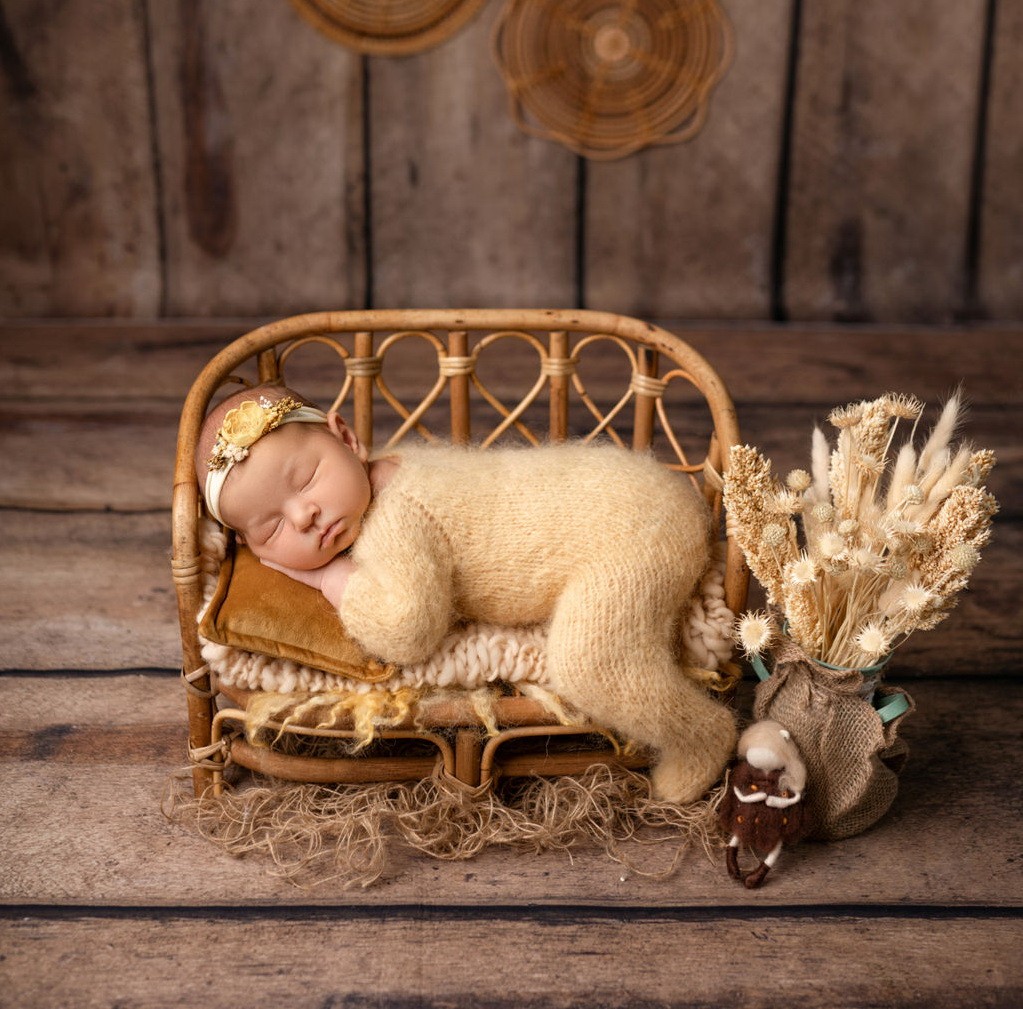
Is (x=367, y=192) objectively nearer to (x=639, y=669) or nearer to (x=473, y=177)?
(x=473, y=177)

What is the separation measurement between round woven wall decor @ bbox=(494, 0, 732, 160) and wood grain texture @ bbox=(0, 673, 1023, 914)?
183 centimetres

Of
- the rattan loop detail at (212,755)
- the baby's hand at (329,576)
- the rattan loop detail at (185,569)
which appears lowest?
the rattan loop detail at (212,755)

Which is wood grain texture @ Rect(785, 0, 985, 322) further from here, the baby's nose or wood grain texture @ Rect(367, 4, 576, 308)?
the baby's nose

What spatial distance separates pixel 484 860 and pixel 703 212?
2.03 meters

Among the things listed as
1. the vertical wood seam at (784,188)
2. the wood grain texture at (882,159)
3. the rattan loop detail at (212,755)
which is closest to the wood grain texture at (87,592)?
the rattan loop detail at (212,755)

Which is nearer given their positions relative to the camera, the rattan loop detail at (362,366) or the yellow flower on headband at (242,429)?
the yellow flower on headband at (242,429)

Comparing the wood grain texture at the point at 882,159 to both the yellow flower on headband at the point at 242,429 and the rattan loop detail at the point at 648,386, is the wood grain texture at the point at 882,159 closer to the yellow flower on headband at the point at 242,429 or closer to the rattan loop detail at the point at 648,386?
the rattan loop detail at the point at 648,386

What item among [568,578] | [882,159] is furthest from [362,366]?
[882,159]

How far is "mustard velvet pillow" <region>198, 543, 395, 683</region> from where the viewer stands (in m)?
1.08

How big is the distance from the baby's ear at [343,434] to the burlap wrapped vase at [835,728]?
0.51m

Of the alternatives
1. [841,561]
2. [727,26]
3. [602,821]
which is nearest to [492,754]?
[602,821]

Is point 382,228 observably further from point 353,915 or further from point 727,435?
point 353,915

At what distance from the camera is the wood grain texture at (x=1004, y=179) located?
2.55 m

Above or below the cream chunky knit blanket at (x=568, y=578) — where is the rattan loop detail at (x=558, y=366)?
above
